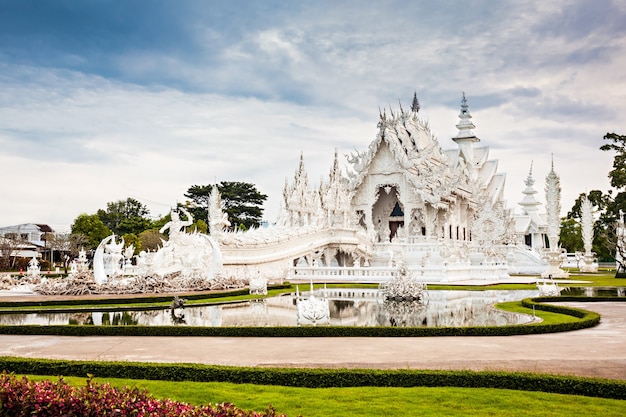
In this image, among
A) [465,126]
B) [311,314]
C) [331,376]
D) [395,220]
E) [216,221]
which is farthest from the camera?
[465,126]

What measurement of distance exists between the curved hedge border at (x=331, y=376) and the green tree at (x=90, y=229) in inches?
1498

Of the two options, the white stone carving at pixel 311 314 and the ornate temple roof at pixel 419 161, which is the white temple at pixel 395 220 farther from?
the white stone carving at pixel 311 314

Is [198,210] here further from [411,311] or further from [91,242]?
[411,311]

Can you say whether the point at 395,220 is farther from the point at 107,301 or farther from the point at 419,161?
the point at 107,301

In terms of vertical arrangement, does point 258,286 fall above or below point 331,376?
above

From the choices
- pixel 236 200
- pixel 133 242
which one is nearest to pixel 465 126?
pixel 236 200

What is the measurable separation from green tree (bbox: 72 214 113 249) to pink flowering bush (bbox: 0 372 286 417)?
4050 centimetres

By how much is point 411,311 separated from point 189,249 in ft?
33.8

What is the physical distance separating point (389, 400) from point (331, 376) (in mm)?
897

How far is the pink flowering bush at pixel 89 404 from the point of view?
4.86 m

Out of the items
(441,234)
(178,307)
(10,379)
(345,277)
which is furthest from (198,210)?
(10,379)

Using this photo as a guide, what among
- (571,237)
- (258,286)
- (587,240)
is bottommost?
(258,286)

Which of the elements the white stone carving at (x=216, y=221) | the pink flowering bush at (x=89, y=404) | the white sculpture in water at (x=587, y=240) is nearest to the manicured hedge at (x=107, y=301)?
the white stone carving at (x=216, y=221)

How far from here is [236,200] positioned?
177ft
